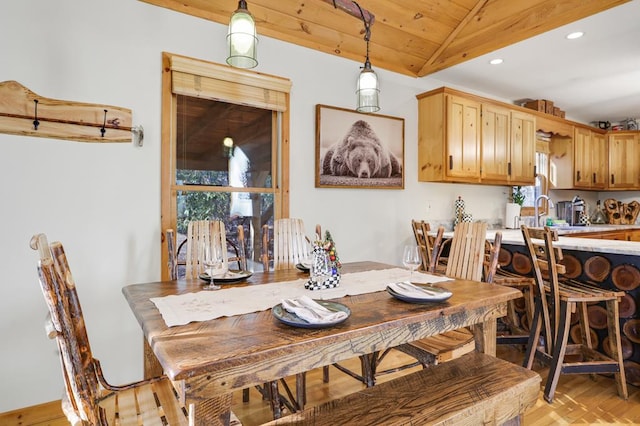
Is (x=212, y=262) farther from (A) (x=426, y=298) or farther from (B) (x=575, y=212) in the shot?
(B) (x=575, y=212)

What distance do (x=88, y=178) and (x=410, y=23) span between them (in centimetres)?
284

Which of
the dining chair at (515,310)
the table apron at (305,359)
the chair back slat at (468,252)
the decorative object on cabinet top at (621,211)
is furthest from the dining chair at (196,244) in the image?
the decorative object on cabinet top at (621,211)

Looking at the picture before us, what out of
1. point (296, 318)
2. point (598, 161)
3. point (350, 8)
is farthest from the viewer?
point (598, 161)

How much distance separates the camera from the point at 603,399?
2.26 meters

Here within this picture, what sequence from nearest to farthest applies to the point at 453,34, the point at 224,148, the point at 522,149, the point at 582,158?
the point at 224,148, the point at 453,34, the point at 522,149, the point at 582,158

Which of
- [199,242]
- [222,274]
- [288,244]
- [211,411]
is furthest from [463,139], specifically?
[211,411]

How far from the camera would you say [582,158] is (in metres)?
5.29

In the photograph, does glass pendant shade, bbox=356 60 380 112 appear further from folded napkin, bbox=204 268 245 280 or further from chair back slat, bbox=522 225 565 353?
chair back slat, bbox=522 225 565 353

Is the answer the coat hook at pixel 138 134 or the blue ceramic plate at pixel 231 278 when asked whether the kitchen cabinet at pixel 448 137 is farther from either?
the coat hook at pixel 138 134

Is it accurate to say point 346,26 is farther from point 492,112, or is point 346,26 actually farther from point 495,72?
point 492,112

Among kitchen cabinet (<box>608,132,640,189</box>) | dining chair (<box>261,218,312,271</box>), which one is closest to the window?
dining chair (<box>261,218,312,271</box>)

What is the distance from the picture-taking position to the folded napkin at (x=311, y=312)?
1.19 metres

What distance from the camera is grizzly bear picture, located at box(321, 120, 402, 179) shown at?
3.29 m

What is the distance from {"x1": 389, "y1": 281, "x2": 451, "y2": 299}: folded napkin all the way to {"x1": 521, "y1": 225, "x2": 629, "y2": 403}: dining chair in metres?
1.17
